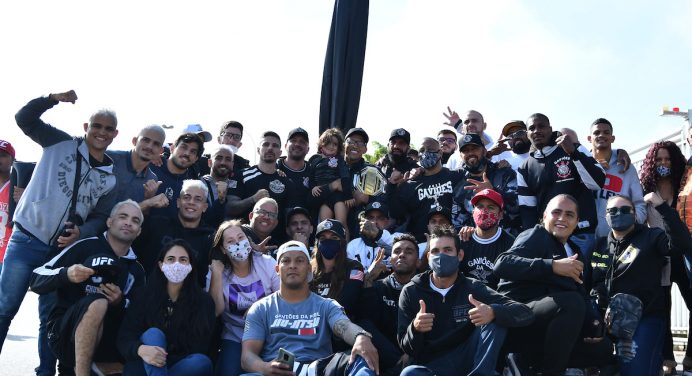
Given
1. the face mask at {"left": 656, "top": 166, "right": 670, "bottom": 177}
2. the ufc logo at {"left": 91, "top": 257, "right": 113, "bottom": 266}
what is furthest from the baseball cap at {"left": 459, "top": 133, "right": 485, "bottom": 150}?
the ufc logo at {"left": 91, "top": 257, "right": 113, "bottom": 266}

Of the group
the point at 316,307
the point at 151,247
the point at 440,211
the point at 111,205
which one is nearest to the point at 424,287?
the point at 316,307

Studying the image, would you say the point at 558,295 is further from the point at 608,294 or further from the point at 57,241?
the point at 57,241

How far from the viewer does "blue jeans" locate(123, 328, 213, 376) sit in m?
5.40

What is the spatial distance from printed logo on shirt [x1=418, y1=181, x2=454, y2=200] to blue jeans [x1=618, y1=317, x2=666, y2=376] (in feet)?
8.47

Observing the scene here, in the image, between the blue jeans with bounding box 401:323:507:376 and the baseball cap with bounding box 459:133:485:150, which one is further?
the baseball cap with bounding box 459:133:485:150

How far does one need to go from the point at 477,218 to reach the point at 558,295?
4.56 feet

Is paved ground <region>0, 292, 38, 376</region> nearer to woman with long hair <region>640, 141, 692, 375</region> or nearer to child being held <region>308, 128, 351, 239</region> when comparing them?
child being held <region>308, 128, 351, 239</region>

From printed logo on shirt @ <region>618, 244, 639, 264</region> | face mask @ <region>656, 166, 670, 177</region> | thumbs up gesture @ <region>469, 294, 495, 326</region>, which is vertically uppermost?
face mask @ <region>656, 166, 670, 177</region>

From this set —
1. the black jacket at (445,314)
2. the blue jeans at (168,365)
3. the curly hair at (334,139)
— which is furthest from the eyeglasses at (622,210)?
the blue jeans at (168,365)

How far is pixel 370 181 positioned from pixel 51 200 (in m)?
3.69

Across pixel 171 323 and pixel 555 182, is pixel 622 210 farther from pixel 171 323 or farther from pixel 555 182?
pixel 171 323

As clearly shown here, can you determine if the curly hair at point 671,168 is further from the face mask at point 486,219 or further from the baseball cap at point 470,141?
the face mask at point 486,219

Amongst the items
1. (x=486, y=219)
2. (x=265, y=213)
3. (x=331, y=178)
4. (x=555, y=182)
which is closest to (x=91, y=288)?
(x=265, y=213)

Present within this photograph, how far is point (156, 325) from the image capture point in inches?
221
